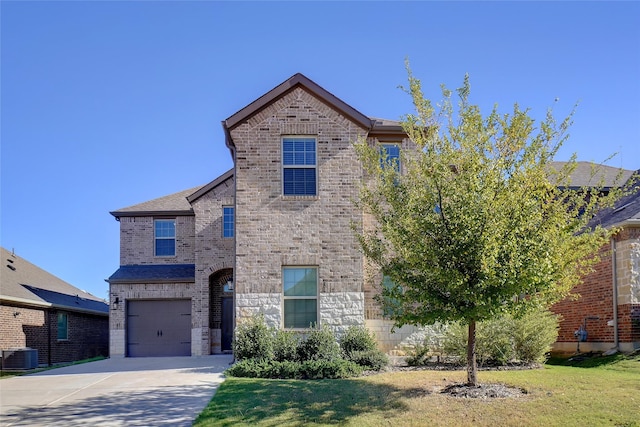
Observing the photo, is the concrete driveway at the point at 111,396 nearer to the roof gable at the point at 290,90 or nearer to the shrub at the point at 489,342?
the shrub at the point at 489,342

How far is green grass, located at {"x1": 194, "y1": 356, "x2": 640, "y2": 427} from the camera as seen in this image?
922cm

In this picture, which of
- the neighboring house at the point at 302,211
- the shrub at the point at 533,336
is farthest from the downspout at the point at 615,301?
the neighboring house at the point at 302,211

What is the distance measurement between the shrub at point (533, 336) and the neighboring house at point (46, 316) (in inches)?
Answer: 622

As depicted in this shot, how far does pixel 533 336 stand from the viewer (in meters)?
14.6

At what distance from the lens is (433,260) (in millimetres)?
10273

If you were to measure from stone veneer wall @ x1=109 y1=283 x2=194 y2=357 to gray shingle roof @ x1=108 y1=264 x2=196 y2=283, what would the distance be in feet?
0.96

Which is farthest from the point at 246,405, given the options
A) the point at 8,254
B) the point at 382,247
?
the point at 8,254

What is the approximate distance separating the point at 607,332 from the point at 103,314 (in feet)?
Answer: 71.5

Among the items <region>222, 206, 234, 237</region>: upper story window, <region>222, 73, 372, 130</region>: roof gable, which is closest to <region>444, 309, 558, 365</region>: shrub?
<region>222, 73, 372, 130</region>: roof gable

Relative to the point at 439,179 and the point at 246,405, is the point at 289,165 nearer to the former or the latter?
the point at 439,179

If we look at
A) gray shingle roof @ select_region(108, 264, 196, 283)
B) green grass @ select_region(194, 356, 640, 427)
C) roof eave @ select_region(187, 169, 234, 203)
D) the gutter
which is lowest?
green grass @ select_region(194, 356, 640, 427)

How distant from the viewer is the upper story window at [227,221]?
22.8m

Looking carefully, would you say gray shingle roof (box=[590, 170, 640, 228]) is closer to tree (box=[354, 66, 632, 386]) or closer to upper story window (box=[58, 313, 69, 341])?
tree (box=[354, 66, 632, 386])

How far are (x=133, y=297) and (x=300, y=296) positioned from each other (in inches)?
372
